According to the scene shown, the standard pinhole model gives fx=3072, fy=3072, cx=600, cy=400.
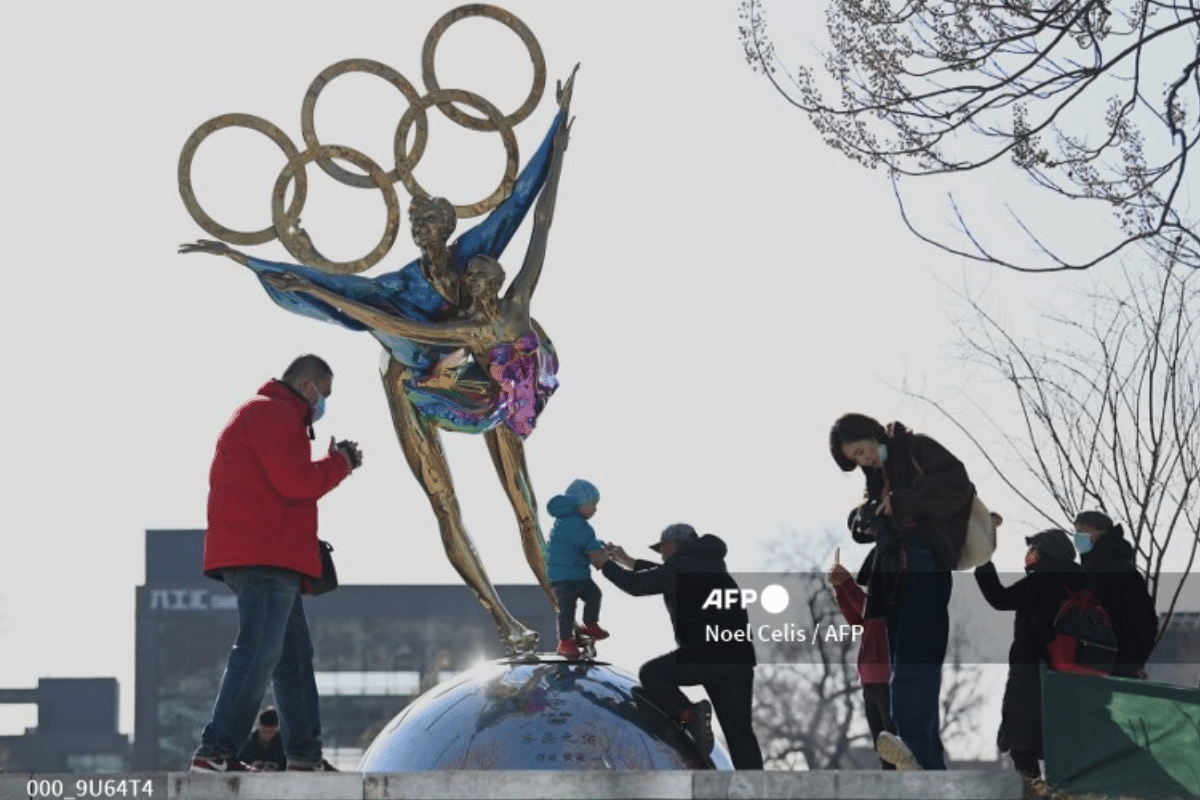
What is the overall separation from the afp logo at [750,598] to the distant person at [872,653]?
21.6 inches

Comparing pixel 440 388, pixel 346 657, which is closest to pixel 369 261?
pixel 440 388

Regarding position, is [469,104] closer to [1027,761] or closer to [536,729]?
[536,729]

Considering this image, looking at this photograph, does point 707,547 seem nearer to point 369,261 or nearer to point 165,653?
point 369,261

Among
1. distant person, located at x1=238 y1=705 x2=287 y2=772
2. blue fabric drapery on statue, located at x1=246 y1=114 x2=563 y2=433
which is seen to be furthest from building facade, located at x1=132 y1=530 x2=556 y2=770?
blue fabric drapery on statue, located at x1=246 y1=114 x2=563 y2=433

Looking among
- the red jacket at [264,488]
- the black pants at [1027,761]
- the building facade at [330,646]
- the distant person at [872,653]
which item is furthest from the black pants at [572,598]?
the building facade at [330,646]

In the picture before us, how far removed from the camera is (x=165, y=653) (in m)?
97.6

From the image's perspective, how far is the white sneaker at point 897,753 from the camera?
44.3 feet

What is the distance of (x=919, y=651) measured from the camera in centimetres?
1367

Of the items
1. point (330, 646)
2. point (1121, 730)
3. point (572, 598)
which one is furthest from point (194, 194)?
point (330, 646)

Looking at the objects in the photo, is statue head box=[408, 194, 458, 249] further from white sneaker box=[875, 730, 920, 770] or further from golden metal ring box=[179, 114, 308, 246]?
white sneaker box=[875, 730, 920, 770]

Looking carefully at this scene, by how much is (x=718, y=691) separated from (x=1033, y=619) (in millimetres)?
1613

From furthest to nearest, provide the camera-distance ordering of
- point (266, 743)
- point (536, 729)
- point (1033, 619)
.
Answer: point (266, 743) < point (1033, 619) < point (536, 729)

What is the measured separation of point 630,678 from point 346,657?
80912 millimetres

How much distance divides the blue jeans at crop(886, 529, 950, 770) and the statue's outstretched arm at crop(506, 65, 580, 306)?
2.78 m
